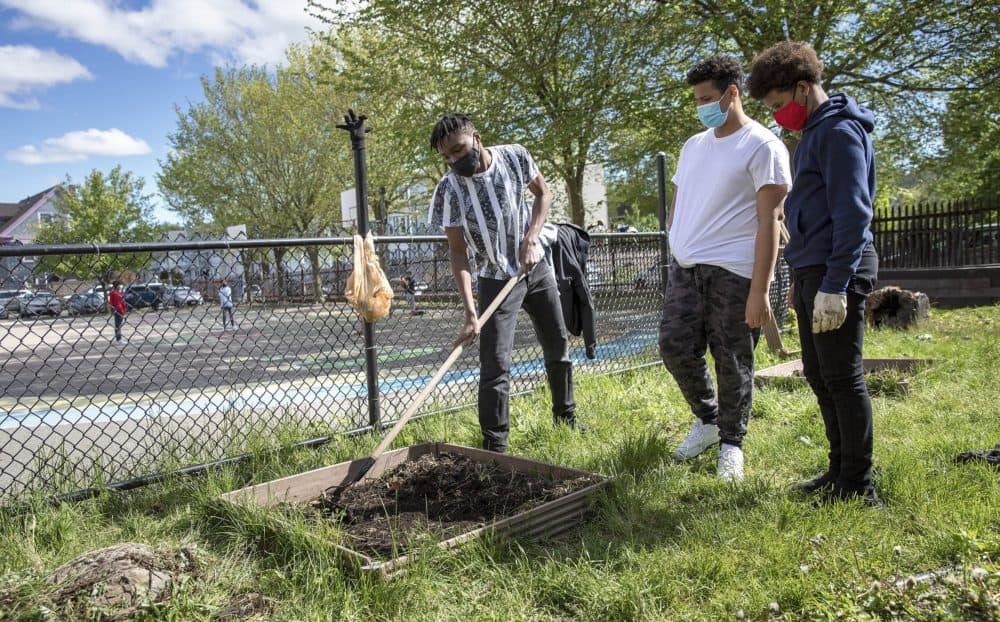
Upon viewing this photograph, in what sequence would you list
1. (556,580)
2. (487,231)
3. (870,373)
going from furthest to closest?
(870,373) → (487,231) → (556,580)

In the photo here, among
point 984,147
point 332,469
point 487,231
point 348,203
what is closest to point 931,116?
point 984,147

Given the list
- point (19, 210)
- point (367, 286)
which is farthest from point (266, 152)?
point (19, 210)

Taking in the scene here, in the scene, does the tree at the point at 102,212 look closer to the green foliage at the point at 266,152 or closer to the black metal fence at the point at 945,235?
the green foliage at the point at 266,152

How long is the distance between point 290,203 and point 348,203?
16.8 metres

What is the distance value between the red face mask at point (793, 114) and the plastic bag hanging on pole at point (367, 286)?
2.35 meters

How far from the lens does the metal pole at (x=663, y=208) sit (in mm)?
6121

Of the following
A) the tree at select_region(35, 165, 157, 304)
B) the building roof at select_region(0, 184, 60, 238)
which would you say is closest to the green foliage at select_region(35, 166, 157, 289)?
the tree at select_region(35, 165, 157, 304)

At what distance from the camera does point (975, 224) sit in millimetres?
12859

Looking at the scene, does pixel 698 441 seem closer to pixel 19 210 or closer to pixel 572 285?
pixel 572 285

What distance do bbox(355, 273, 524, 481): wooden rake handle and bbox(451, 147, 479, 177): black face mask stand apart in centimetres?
61

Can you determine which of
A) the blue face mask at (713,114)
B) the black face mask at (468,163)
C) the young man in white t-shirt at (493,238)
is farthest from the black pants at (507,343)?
the blue face mask at (713,114)

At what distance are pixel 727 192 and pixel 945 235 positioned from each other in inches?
472

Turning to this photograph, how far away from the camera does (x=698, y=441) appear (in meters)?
3.77

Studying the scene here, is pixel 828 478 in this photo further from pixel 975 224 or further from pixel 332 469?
pixel 975 224
